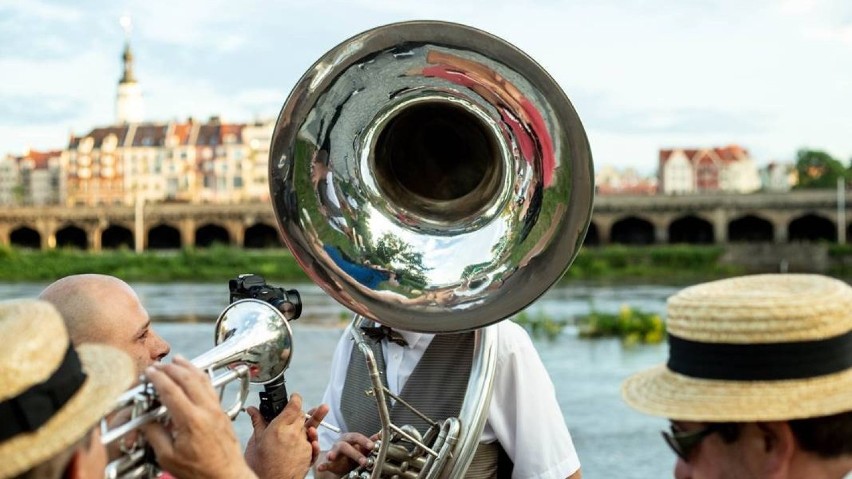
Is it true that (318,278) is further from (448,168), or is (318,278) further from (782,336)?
(782,336)

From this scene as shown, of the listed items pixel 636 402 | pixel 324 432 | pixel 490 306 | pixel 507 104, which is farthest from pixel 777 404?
pixel 324 432

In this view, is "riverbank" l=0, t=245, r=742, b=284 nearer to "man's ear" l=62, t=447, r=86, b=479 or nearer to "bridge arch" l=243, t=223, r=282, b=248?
"bridge arch" l=243, t=223, r=282, b=248

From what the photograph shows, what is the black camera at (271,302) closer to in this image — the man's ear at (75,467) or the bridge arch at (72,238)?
the man's ear at (75,467)

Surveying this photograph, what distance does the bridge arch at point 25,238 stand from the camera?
67994 mm

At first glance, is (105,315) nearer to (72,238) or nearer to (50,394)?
(50,394)

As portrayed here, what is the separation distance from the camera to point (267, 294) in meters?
2.37

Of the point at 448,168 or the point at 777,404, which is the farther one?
the point at 448,168

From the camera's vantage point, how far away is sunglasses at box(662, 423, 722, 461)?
1.69 m

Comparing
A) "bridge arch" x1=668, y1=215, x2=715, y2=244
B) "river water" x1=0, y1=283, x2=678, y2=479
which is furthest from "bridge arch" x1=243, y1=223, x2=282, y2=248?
"river water" x1=0, y1=283, x2=678, y2=479

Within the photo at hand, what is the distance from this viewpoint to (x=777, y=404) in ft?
5.28

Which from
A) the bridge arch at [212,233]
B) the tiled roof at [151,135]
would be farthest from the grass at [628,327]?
the tiled roof at [151,135]

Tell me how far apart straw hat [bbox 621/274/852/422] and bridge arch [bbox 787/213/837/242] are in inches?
2469

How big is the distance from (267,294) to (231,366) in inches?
10.2

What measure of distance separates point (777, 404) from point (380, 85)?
1.34 meters
